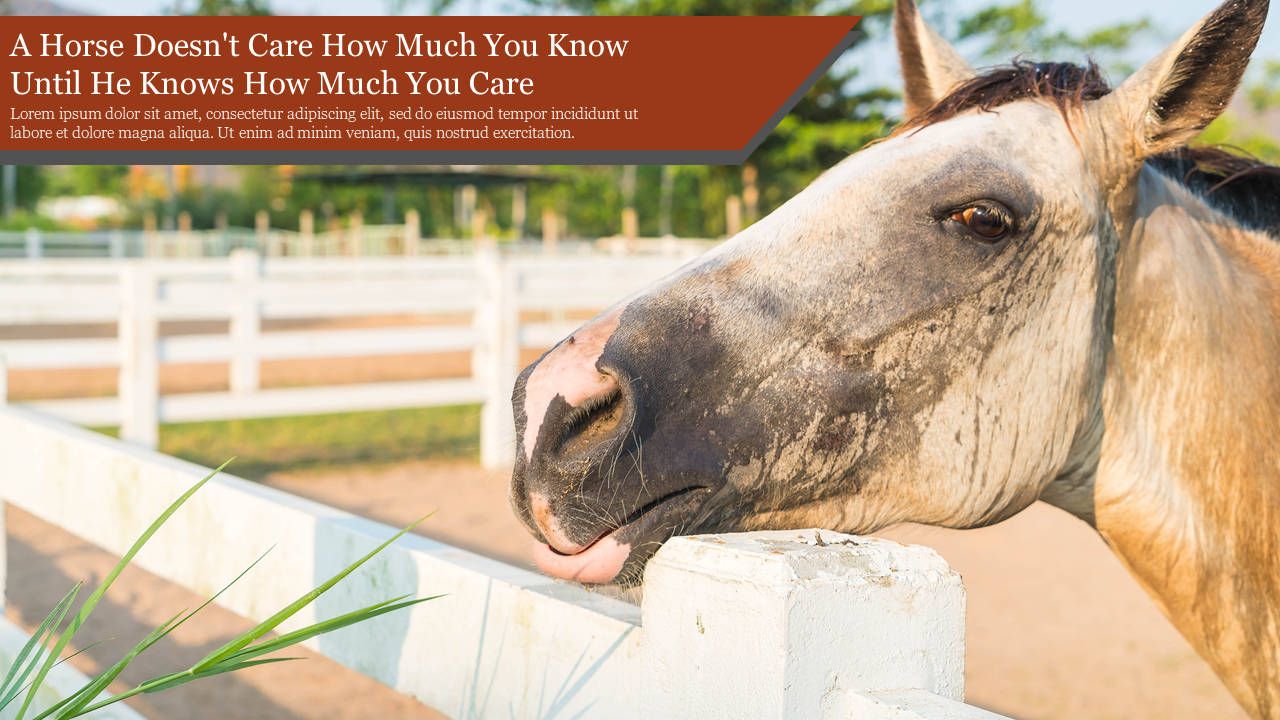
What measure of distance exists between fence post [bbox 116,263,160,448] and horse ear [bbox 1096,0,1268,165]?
627cm

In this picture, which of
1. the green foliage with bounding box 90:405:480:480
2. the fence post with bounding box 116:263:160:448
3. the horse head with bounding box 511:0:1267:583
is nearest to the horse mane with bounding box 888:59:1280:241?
the horse head with bounding box 511:0:1267:583

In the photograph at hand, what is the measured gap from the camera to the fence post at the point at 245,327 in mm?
7176

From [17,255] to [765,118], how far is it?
65.8ft

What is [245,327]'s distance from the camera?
7.27 metres

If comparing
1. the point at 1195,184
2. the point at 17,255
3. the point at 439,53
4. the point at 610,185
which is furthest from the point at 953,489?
the point at 610,185

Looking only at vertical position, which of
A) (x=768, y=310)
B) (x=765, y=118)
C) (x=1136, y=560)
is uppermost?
(x=765, y=118)

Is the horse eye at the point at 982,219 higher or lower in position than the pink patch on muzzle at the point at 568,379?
higher

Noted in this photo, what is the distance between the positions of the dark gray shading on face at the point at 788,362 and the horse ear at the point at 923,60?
63cm

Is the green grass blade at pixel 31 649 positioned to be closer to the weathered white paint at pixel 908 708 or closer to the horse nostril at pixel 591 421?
the horse nostril at pixel 591 421

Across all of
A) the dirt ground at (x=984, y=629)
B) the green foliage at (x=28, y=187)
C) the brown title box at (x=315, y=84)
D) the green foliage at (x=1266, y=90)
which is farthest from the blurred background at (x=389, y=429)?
the green foliage at (x=28, y=187)

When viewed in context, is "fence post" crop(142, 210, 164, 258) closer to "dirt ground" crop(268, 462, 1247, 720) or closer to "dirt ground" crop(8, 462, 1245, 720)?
"dirt ground" crop(268, 462, 1247, 720)

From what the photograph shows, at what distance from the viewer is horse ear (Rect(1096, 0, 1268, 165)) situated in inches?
62.2

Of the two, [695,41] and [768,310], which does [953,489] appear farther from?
[695,41]

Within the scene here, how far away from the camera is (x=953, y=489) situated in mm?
1587
